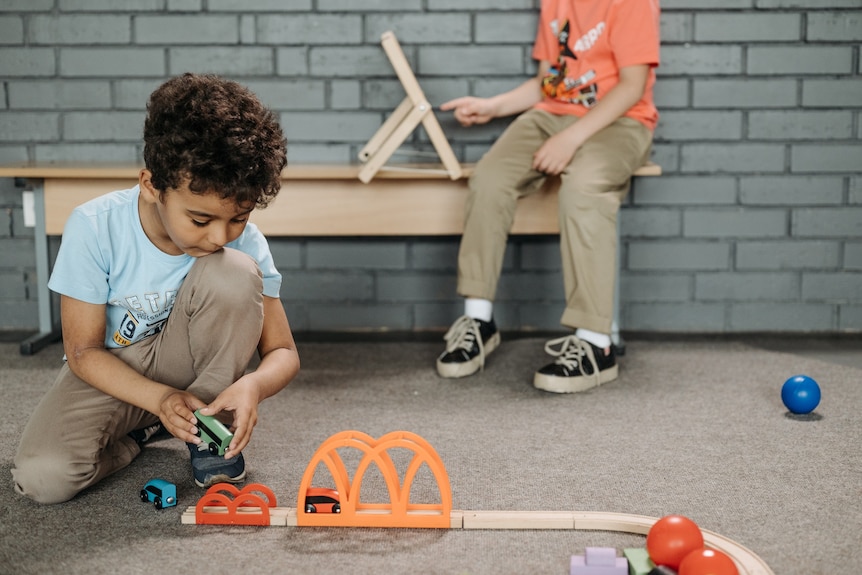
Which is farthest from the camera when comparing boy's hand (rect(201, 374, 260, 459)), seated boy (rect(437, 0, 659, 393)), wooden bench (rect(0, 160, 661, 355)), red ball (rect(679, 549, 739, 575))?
wooden bench (rect(0, 160, 661, 355))

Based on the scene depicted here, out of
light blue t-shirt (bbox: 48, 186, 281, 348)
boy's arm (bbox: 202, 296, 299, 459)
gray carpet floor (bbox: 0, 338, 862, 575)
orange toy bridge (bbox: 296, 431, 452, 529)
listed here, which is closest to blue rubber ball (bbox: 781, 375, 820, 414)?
gray carpet floor (bbox: 0, 338, 862, 575)

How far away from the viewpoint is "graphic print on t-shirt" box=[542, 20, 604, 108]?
2.76 meters

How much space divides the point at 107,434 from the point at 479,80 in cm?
185

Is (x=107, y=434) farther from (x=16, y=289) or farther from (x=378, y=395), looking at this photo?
(x=16, y=289)

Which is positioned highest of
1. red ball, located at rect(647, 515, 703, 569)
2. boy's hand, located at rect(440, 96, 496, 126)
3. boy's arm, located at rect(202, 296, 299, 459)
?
boy's hand, located at rect(440, 96, 496, 126)

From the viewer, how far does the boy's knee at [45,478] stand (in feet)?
5.38

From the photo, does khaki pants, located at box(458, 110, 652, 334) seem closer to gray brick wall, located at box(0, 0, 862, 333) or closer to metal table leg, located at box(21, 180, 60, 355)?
gray brick wall, located at box(0, 0, 862, 333)

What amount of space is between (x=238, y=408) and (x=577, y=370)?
3.73 feet

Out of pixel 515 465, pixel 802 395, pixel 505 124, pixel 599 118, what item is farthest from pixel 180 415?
pixel 505 124

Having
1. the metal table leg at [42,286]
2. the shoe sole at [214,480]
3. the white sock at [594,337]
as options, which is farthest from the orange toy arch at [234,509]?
the metal table leg at [42,286]

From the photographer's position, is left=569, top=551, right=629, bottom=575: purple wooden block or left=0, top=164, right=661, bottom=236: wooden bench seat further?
left=0, top=164, right=661, bottom=236: wooden bench seat

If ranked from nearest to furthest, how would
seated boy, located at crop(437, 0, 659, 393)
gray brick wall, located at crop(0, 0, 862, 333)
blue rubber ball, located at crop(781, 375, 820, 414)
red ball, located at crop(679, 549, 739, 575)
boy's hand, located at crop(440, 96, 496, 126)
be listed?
1. red ball, located at crop(679, 549, 739, 575)
2. blue rubber ball, located at crop(781, 375, 820, 414)
3. seated boy, located at crop(437, 0, 659, 393)
4. boy's hand, located at crop(440, 96, 496, 126)
5. gray brick wall, located at crop(0, 0, 862, 333)

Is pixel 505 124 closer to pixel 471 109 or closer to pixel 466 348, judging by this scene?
pixel 471 109

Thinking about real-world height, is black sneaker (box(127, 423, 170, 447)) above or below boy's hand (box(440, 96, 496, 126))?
below
